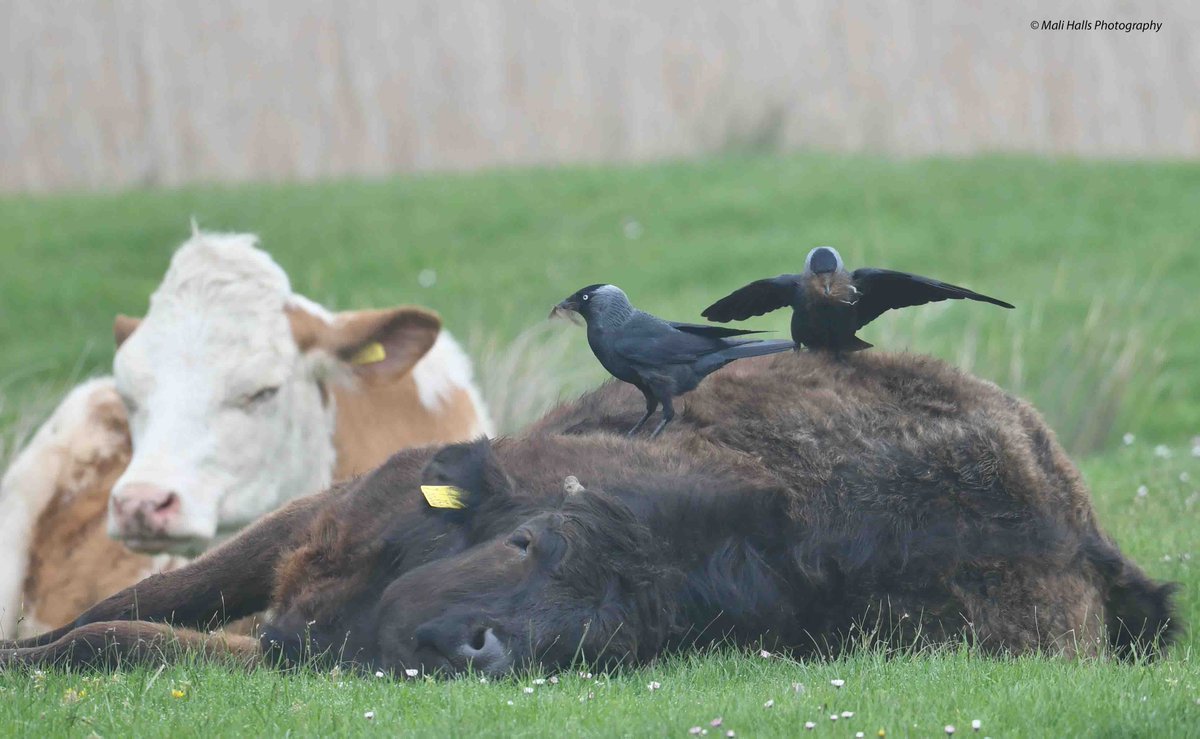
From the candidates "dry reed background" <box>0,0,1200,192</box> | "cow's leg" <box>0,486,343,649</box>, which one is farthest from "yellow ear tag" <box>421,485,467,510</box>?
"dry reed background" <box>0,0,1200,192</box>

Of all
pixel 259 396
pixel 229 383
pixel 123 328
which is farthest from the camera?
pixel 123 328

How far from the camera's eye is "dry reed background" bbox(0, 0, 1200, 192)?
21.8 m

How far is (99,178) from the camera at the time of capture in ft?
72.6

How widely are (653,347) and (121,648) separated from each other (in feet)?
6.45

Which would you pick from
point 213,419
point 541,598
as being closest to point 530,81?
point 213,419

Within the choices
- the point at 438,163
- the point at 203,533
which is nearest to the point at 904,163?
the point at 438,163

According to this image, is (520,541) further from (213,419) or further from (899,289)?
(213,419)

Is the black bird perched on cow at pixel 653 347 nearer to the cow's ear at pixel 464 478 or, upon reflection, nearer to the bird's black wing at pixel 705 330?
the bird's black wing at pixel 705 330

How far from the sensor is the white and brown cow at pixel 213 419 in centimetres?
744

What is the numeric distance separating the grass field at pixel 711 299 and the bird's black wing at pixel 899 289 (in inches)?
56.3

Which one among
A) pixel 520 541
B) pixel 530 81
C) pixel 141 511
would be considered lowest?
pixel 141 511

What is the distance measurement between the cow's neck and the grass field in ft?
6.95

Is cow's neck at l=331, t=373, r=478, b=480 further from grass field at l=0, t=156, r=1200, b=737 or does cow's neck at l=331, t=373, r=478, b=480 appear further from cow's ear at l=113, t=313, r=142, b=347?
grass field at l=0, t=156, r=1200, b=737

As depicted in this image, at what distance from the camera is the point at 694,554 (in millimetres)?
5020
